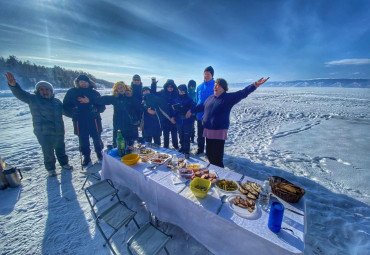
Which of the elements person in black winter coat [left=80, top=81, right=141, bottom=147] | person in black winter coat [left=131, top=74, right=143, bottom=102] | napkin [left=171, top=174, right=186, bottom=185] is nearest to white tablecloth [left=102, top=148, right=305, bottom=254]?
napkin [left=171, top=174, right=186, bottom=185]

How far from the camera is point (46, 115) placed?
3803 millimetres

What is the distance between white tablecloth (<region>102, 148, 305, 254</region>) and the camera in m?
1.33

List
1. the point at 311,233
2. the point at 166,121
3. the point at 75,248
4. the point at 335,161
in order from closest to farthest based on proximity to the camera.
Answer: the point at 75,248 < the point at 311,233 < the point at 335,161 < the point at 166,121

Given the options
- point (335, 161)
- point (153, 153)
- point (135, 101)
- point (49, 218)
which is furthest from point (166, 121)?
point (335, 161)

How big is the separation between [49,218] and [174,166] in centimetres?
289

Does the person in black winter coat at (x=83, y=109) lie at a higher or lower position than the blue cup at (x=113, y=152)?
higher

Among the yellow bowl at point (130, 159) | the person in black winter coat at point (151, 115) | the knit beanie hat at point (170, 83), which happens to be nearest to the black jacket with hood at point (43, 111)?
the person in black winter coat at point (151, 115)

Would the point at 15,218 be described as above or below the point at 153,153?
below

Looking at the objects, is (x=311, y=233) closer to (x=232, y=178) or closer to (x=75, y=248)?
(x=232, y=178)

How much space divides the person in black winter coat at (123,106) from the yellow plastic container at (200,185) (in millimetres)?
2835

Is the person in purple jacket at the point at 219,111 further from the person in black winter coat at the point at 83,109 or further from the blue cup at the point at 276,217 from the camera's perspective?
the person in black winter coat at the point at 83,109

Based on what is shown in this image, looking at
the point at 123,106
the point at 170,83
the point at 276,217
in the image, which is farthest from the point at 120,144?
the point at 170,83

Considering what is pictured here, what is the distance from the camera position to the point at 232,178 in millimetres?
2211

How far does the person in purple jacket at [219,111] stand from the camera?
3.06m
